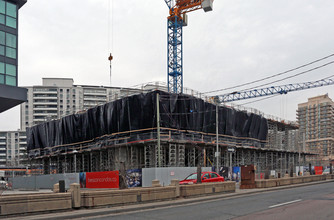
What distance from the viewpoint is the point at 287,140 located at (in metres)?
82.3

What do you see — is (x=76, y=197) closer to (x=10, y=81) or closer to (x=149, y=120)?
(x=10, y=81)

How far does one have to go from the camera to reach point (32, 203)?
13531 mm

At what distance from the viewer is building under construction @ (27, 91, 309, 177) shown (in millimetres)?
47562

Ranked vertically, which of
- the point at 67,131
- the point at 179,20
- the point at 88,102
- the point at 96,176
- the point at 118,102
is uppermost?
the point at 179,20

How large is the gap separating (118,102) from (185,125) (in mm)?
10305

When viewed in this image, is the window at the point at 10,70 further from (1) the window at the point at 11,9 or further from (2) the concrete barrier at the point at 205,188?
(2) the concrete barrier at the point at 205,188

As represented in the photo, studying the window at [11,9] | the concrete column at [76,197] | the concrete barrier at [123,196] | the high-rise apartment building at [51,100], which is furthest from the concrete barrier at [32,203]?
the high-rise apartment building at [51,100]

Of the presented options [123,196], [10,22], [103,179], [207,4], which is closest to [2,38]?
[10,22]

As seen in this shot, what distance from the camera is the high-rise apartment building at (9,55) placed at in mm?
37938

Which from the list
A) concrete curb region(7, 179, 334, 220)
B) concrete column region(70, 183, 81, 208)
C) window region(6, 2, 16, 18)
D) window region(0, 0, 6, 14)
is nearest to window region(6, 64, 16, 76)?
window region(6, 2, 16, 18)

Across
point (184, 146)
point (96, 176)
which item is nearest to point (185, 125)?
point (184, 146)

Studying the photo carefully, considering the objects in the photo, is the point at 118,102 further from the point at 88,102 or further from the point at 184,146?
the point at 88,102

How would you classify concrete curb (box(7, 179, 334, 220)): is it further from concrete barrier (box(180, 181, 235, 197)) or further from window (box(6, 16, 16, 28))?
window (box(6, 16, 16, 28))

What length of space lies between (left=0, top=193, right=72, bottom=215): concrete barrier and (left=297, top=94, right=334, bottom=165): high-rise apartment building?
159m
